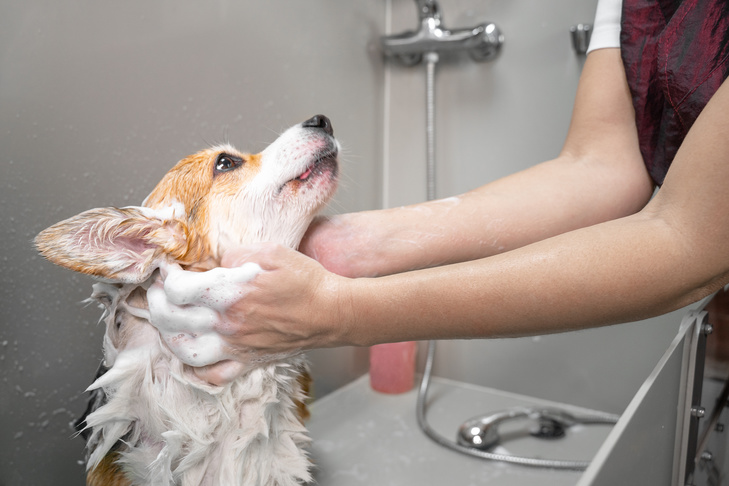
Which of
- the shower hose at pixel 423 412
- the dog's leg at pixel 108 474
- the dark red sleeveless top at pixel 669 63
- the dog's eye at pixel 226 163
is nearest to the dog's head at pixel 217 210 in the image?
the dog's eye at pixel 226 163

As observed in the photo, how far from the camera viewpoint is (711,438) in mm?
799

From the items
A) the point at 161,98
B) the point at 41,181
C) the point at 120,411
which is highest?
the point at 161,98

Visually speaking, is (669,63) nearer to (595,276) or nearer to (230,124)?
(595,276)

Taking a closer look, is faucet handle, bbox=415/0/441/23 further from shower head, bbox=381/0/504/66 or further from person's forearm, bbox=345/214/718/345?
person's forearm, bbox=345/214/718/345

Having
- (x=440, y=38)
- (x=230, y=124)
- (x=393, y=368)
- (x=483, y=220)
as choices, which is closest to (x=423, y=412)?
(x=393, y=368)

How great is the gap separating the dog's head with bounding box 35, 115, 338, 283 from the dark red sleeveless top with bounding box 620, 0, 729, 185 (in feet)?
1.64

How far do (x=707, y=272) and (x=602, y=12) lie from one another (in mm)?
548

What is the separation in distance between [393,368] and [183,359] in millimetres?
869

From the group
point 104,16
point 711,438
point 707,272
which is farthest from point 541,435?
point 104,16

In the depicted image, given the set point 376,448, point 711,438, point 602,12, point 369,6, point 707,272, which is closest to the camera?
point 707,272

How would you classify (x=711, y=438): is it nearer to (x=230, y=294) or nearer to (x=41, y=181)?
(x=230, y=294)

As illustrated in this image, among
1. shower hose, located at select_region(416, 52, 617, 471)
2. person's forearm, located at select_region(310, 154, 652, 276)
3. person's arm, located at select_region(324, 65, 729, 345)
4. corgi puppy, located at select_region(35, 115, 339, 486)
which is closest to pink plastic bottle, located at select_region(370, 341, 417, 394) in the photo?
shower hose, located at select_region(416, 52, 617, 471)

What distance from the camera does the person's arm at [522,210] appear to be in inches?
34.9

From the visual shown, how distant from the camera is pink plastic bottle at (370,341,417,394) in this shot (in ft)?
4.82
